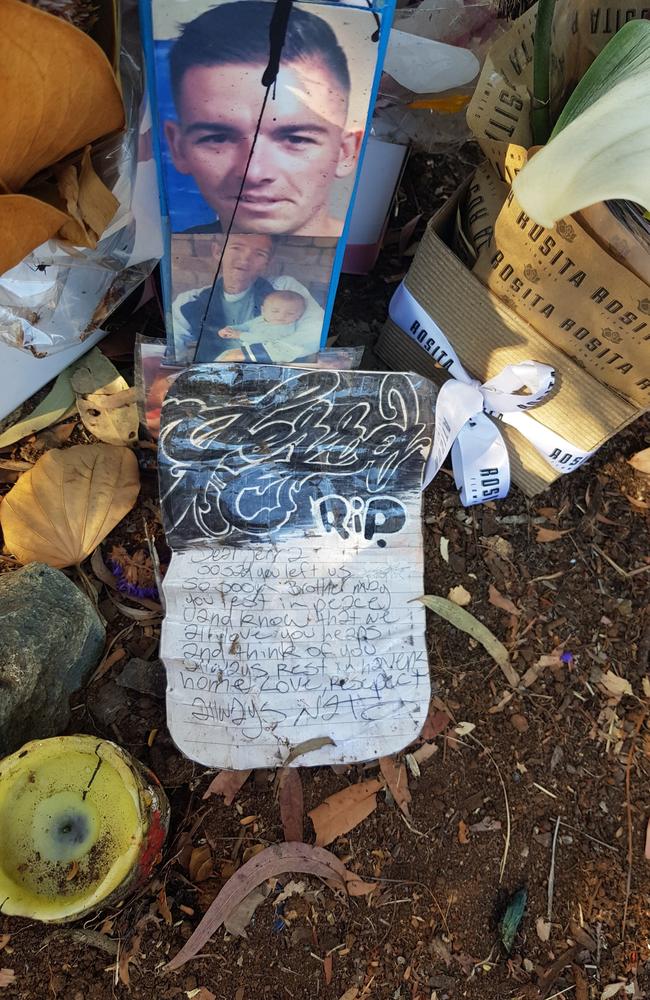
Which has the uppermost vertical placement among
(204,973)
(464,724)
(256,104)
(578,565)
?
(256,104)

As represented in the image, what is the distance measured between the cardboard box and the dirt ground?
0.74 feet

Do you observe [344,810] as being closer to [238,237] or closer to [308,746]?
[308,746]

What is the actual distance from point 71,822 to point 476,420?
802 millimetres

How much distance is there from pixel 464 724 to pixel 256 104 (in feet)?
2.94

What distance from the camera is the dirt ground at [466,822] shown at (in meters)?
0.95

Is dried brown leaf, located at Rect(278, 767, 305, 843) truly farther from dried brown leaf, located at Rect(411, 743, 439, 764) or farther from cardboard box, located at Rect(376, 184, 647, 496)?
cardboard box, located at Rect(376, 184, 647, 496)

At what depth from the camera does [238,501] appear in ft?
3.57

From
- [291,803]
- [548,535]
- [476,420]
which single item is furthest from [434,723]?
[476,420]

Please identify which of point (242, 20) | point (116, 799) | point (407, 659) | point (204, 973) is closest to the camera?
point (242, 20)

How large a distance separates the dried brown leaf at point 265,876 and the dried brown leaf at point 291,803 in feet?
0.06

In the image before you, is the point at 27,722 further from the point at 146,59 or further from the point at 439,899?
the point at 146,59

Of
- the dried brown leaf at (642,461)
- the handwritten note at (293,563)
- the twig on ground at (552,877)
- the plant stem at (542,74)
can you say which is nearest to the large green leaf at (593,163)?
the plant stem at (542,74)

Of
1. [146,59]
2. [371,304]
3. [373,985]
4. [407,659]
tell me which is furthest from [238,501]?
[373,985]

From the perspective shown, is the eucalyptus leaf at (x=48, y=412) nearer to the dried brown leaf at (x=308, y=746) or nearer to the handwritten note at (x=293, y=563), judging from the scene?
the handwritten note at (x=293, y=563)
